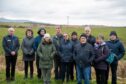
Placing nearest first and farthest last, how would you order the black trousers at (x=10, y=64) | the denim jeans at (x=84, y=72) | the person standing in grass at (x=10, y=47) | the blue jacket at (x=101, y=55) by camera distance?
the blue jacket at (x=101, y=55), the denim jeans at (x=84, y=72), the person standing in grass at (x=10, y=47), the black trousers at (x=10, y=64)

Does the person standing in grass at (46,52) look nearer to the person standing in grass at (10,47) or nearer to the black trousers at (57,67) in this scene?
the black trousers at (57,67)

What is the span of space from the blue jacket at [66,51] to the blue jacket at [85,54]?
1.23 metres

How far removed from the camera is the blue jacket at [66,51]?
596 inches

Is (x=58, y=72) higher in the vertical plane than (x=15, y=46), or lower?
lower

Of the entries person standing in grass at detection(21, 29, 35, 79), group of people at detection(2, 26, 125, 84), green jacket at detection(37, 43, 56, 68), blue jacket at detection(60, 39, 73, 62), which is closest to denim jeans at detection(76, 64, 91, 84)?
group of people at detection(2, 26, 125, 84)

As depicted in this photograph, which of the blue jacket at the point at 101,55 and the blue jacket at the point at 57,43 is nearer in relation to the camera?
the blue jacket at the point at 101,55

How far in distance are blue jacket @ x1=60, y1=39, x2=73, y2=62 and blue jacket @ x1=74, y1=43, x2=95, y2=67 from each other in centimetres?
123

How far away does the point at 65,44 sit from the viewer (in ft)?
49.9

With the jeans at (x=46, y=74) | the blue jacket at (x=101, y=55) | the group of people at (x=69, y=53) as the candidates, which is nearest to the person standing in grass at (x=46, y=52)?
the group of people at (x=69, y=53)

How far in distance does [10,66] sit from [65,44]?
3229mm

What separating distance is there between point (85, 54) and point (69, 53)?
1562mm

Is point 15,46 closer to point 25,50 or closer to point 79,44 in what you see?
point 25,50

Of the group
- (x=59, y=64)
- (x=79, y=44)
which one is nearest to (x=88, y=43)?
(x=79, y=44)

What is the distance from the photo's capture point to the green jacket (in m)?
14.2
